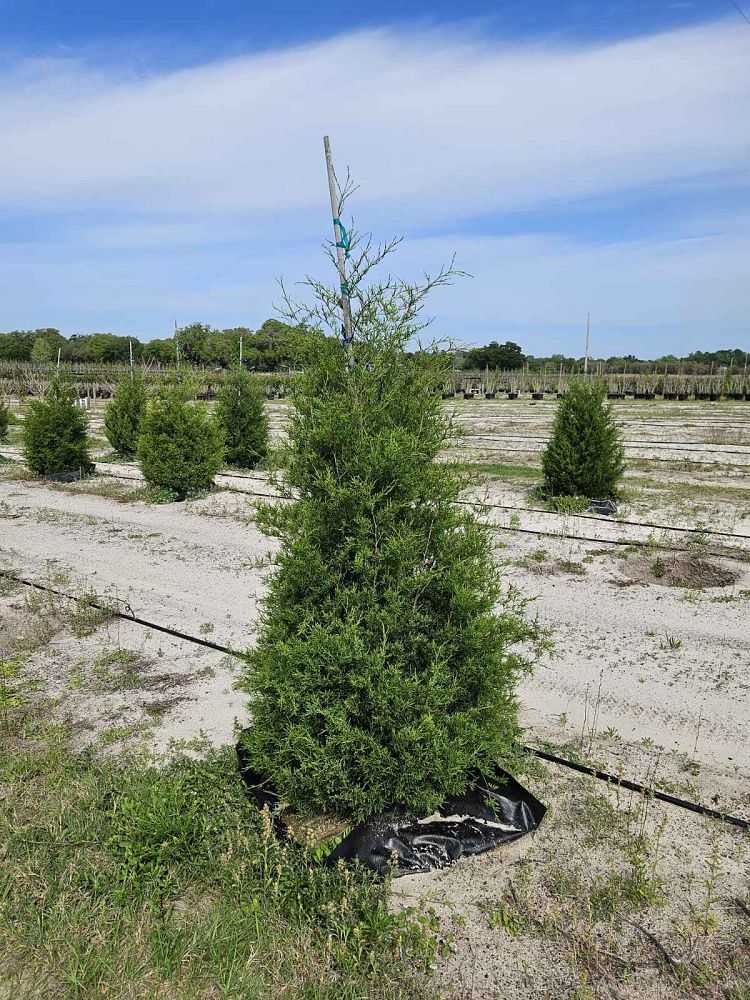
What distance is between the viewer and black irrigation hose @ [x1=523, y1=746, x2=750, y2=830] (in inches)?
135

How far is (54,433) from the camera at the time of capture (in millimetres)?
14609

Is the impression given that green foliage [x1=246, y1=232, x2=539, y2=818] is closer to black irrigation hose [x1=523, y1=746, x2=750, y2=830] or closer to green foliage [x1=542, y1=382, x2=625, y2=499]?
black irrigation hose [x1=523, y1=746, x2=750, y2=830]

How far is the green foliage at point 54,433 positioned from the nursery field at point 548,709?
144 inches

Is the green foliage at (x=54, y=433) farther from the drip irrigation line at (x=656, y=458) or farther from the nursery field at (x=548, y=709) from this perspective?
the drip irrigation line at (x=656, y=458)

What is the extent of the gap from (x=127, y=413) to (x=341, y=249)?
49.5 ft

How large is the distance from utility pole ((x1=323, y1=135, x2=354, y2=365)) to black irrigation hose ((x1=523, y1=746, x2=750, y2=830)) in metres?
2.56

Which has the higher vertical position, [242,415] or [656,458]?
[242,415]

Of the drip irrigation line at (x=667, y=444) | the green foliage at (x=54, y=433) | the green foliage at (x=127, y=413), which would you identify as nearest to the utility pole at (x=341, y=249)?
the green foliage at (x=54, y=433)

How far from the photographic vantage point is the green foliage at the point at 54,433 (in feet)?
47.5

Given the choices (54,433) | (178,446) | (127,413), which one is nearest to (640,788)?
(178,446)

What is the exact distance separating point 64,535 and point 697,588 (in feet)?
27.5

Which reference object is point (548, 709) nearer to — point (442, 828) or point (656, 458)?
point (442, 828)

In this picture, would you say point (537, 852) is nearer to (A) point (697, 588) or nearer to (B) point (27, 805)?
(B) point (27, 805)

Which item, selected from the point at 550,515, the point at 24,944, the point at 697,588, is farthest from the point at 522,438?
the point at 24,944
